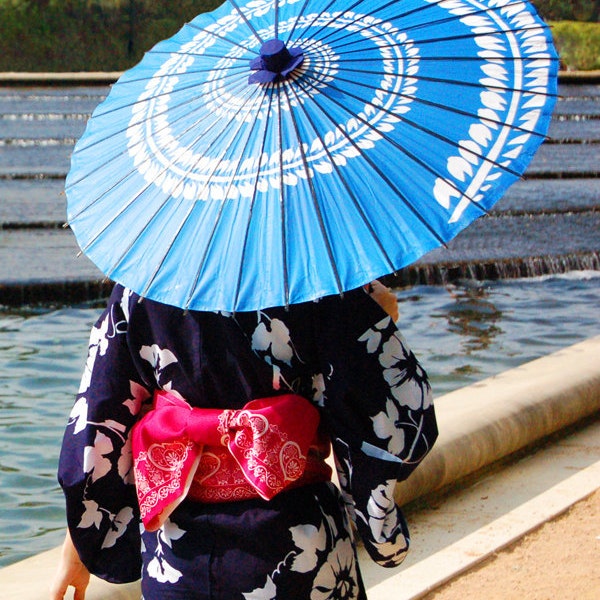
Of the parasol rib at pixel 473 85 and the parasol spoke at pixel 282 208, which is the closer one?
the parasol spoke at pixel 282 208

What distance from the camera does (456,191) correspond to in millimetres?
1925

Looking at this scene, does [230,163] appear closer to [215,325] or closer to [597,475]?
[215,325]

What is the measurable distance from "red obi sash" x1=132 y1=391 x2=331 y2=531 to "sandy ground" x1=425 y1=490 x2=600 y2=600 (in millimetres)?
1425

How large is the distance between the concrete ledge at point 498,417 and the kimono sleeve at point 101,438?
108 cm

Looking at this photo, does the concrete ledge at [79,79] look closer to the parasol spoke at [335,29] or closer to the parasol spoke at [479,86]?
the parasol spoke at [335,29]

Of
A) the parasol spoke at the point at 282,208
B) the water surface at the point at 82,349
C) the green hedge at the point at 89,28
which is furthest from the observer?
the green hedge at the point at 89,28

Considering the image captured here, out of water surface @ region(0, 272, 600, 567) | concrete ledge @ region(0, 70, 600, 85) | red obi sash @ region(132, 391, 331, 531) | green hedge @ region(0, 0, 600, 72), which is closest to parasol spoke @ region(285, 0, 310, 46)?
red obi sash @ region(132, 391, 331, 531)

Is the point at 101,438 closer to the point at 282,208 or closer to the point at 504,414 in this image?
the point at 282,208

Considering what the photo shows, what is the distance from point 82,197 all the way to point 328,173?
484mm

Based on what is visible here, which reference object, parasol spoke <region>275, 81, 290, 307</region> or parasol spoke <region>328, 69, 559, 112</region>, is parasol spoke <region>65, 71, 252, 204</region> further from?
parasol spoke <region>328, 69, 559, 112</region>

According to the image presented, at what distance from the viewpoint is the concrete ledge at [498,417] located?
3779mm

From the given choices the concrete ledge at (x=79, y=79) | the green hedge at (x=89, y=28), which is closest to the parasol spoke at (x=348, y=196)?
the concrete ledge at (x=79, y=79)

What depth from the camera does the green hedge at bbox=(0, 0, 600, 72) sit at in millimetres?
36906

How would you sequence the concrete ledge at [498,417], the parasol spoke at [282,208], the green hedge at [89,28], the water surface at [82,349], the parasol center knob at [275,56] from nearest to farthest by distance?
the parasol spoke at [282,208] → the parasol center knob at [275,56] → the concrete ledge at [498,417] → the water surface at [82,349] → the green hedge at [89,28]
